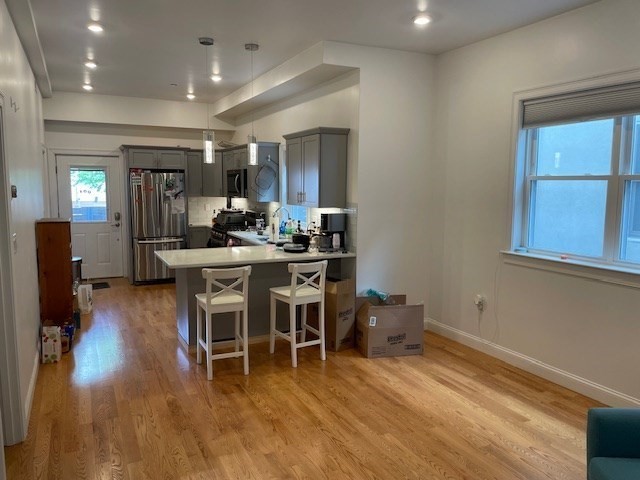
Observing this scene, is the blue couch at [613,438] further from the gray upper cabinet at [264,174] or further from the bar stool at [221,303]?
the gray upper cabinet at [264,174]

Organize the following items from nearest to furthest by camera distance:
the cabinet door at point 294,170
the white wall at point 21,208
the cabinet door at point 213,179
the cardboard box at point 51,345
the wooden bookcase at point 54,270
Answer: the white wall at point 21,208 → the cardboard box at point 51,345 → the wooden bookcase at point 54,270 → the cabinet door at point 294,170 → the cabinet door at point 213,179

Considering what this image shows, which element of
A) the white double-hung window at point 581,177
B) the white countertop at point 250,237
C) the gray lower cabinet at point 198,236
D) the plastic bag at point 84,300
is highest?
the white double-hung window at point 581,177

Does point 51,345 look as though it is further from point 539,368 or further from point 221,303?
point 539,368

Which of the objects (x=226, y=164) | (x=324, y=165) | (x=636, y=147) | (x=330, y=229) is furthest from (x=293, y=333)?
(x=226, y=164)

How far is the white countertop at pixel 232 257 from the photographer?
421cm

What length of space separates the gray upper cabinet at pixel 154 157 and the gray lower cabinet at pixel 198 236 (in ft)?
3.41

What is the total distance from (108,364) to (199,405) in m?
1.26

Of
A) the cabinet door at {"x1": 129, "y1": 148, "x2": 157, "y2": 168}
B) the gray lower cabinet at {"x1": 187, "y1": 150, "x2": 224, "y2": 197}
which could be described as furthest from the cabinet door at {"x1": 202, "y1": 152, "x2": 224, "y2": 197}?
the cabinet door at {"x1": 129, "y1": 148, "x2": 157, "y2": 168}

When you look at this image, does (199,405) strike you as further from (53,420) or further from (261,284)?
(261,284)

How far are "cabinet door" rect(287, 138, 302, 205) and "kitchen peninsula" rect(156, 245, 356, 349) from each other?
31.5 inches

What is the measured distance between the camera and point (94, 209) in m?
7.93

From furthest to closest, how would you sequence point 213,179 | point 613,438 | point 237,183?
point 213,179, point 237,183, point 613,438

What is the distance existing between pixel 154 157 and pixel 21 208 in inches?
165

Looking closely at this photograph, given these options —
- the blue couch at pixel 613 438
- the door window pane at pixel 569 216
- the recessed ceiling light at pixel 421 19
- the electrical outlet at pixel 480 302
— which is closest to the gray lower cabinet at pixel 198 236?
the electrical outlet at pixel 480 302
